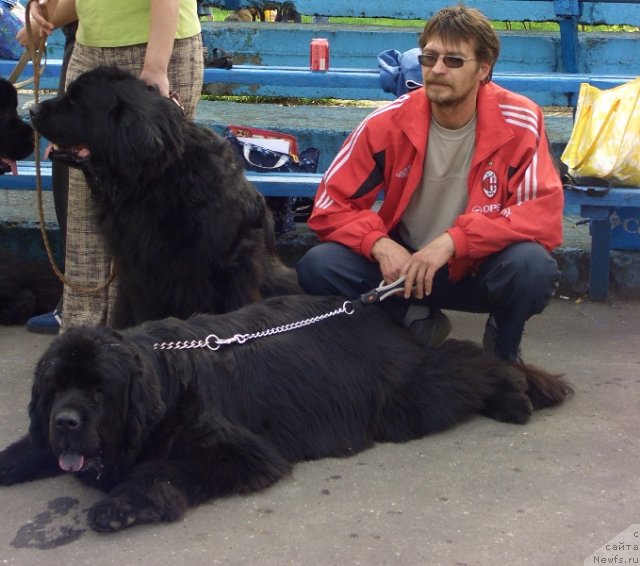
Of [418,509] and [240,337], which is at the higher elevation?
[240,337]

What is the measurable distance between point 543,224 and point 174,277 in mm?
1399

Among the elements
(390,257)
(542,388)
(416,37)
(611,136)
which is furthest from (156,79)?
(416,37)

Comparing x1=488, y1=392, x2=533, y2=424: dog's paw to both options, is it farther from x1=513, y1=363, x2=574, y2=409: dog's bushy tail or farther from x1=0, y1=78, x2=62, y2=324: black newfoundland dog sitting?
x1=0, y1=78, x2=62, y2=324: black newfoundland dog sitting

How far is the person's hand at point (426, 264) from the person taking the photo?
3732 millimetres

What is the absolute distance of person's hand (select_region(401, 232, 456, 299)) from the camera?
12.2 ft

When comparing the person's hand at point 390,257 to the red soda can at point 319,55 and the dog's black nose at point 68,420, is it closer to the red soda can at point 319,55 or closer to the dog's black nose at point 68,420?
the dog's black nose at point 68,420

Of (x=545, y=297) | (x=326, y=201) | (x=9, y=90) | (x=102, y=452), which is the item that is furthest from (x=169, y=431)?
(x=9, y=90)

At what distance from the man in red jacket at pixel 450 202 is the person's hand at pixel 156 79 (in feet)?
2.31

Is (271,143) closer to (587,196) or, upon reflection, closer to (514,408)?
(587,196)

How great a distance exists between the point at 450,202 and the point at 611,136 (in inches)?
54.0

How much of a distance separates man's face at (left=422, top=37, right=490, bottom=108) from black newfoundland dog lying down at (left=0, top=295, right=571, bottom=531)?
2.71ft

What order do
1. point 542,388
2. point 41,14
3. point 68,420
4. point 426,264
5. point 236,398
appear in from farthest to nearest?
point 41,14 < point 542,388 < point 426,264 < point 236,398 < point 68,420

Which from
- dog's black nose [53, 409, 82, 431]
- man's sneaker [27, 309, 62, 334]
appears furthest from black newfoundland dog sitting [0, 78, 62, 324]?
dog's black nose [53, 409, 82, 431]

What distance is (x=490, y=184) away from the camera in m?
3.93
